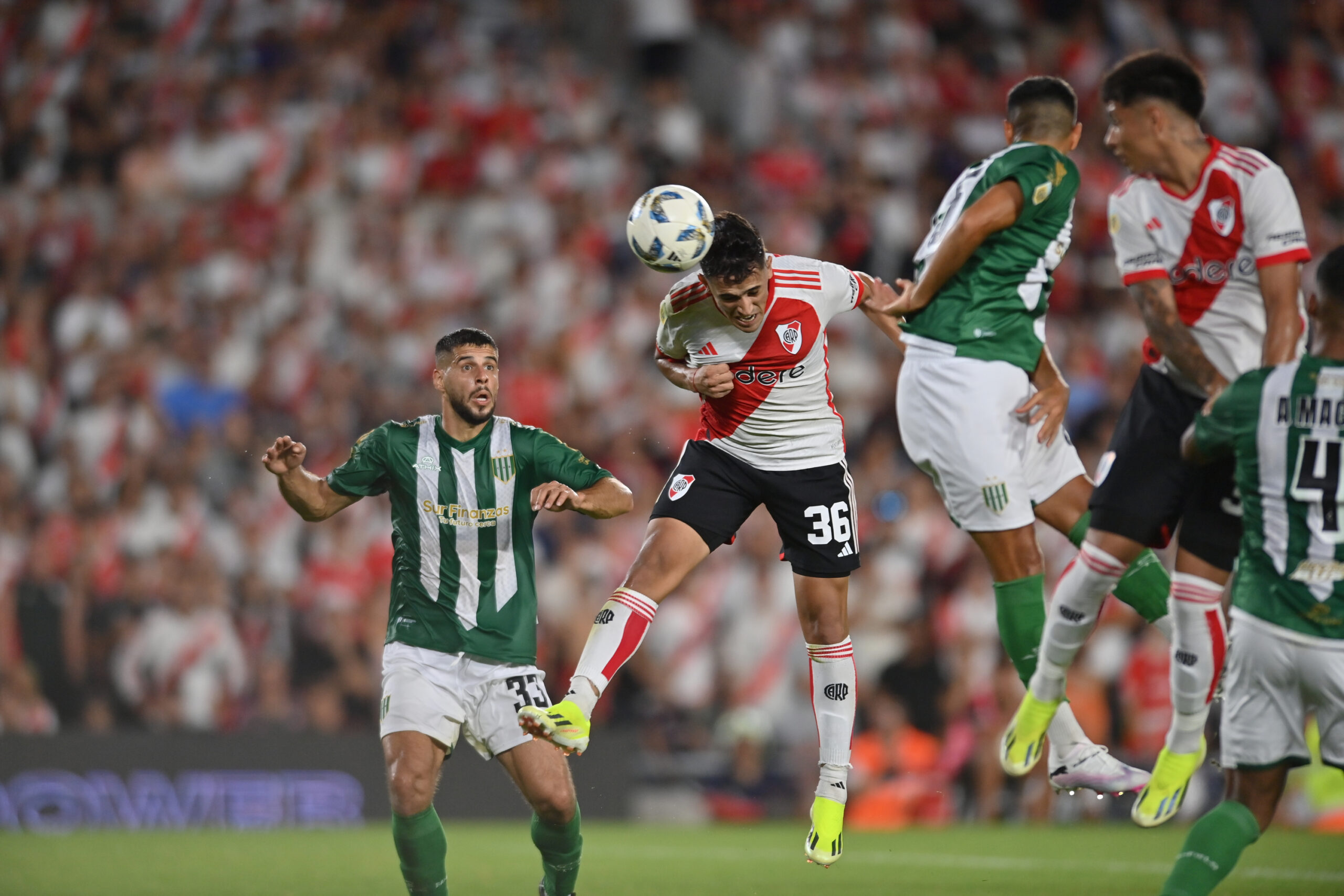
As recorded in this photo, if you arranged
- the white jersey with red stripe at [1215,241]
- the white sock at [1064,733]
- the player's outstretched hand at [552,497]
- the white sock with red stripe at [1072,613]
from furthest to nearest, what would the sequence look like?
the white sock at [1064,733] < the player's outstretched hand at [552,497] < the white sock with red stripe at [1072,613] < the white jersey with red stripe at [1215,241]

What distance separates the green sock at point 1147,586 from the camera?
306 inches

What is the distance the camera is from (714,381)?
24.5 feet

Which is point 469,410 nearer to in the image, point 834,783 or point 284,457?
point 284,457

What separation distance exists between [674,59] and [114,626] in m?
10.5

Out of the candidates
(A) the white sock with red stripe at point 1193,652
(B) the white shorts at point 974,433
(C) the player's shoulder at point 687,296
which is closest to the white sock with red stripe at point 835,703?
(B) the white shorts at point 974,433

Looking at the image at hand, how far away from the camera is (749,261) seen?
743 cm

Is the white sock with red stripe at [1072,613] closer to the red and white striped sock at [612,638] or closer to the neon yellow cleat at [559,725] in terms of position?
the red and white striped sock at [612,638]

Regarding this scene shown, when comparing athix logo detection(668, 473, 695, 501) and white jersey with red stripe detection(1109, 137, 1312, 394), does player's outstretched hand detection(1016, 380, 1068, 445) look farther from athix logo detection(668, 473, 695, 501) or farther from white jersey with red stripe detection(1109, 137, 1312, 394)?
athix logo detection(668, 473, 695, 501)

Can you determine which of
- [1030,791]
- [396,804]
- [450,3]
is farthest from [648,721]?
[450,3]

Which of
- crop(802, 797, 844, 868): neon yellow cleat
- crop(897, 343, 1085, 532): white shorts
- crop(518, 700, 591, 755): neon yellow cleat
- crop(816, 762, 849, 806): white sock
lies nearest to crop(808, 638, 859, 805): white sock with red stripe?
crop(816, 762, 849, 806): white sock

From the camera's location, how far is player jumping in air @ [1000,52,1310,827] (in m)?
6.60

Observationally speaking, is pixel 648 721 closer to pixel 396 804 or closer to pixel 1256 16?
pixel 396 804

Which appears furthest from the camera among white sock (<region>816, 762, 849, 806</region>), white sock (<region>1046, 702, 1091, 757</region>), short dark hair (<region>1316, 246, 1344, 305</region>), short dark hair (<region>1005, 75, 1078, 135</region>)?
white sock (<region>816, 762, 849, 806</region>)

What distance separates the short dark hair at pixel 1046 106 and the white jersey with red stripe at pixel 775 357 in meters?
1.19
